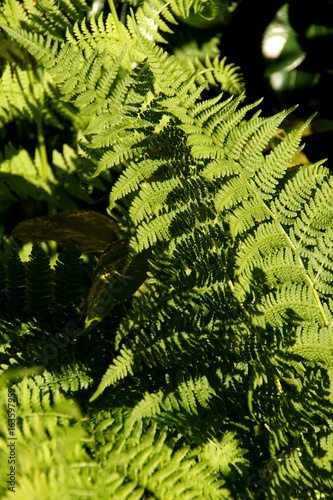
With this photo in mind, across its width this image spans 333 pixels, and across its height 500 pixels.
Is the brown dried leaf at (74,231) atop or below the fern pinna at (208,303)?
atop

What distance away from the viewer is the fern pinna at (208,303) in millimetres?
872

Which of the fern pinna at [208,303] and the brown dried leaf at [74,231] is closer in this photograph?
the fern pinna at [208,303]

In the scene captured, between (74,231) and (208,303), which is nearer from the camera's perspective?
(208,303)

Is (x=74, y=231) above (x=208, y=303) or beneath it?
above

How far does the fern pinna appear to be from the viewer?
0.87 metres

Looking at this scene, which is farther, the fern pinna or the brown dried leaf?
the brown dried leaf

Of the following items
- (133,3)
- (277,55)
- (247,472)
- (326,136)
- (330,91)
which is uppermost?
(133,3)

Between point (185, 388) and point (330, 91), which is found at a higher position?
point (330, 91)

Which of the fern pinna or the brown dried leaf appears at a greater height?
the brown dried leaf

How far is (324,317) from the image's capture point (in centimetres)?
92

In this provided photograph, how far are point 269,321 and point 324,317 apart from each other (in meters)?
0.12

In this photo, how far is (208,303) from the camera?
102 centimetres

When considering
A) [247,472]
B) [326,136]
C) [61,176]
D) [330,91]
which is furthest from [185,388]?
[330,91]

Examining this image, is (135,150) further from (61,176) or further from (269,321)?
(61,176)
